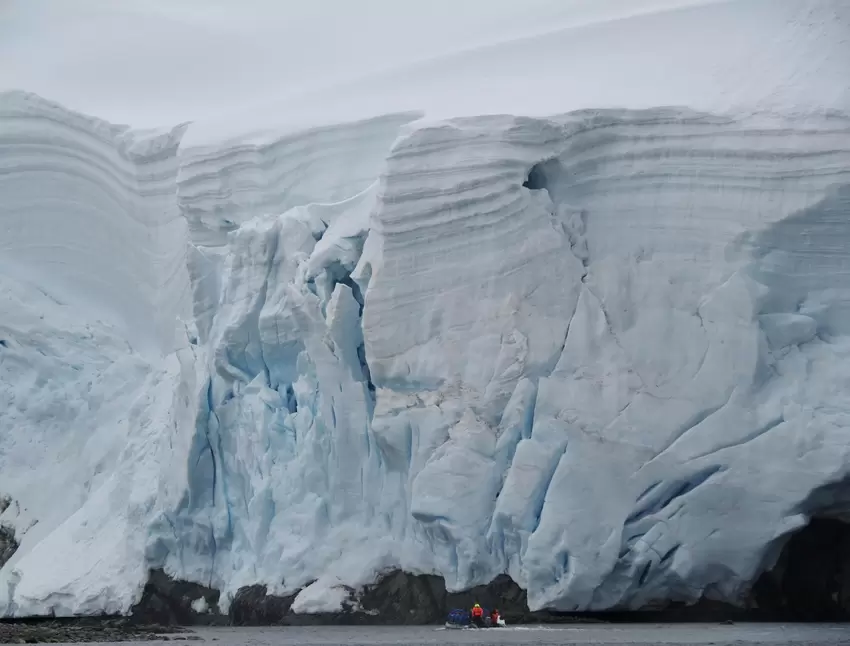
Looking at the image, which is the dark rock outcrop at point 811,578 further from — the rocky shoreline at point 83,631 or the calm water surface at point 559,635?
the rocky shoreline at point 83,631

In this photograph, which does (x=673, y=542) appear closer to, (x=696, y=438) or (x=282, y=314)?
(x=696, y=438)

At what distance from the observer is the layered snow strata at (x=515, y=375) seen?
11.8m

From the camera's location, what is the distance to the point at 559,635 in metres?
11.1

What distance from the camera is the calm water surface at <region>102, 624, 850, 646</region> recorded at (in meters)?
10.6

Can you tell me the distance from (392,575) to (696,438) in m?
2.83

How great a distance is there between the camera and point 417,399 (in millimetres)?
12531

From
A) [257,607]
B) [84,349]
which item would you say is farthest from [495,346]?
[84,349]

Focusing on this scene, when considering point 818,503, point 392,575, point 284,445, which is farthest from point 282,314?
point 818,503

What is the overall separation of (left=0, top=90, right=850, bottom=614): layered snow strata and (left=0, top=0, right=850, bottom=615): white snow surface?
2cm

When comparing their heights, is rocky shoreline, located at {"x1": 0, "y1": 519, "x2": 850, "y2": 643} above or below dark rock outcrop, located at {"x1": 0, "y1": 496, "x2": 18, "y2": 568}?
above

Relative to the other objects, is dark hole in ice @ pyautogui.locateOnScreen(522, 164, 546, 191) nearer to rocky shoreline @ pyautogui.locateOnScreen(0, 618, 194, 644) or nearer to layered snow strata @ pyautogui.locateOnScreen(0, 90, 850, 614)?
layered snow strata @ pyautogui.locateOnScreen(0, 90, 850, 614)

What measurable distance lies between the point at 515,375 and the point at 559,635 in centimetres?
227

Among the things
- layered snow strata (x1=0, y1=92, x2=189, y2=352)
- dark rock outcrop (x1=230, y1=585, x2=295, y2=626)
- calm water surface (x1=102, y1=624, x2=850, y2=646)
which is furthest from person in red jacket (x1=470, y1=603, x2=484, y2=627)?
layered snow strata (x1=0, y1=92, x2=189, y2=352)

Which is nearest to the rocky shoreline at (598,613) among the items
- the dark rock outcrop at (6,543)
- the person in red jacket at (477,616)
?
the person in red jacket at (477,616)
